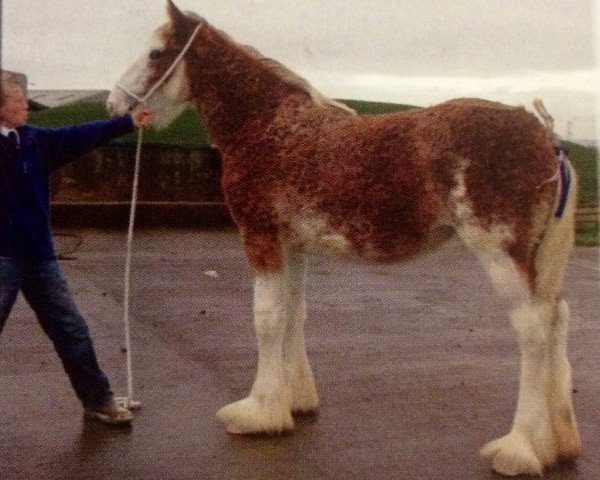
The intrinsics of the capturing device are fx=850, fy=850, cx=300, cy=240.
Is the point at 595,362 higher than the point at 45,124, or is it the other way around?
the point at 595,362

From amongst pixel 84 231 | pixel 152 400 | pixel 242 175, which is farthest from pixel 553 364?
pixel 84 231

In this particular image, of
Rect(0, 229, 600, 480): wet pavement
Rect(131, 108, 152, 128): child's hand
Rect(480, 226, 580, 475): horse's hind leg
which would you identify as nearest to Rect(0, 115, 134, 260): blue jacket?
Rect(131, 108, 152, 128): child's hand

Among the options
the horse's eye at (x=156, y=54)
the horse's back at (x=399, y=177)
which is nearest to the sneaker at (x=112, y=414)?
the horse's back at (x=399, y=177)

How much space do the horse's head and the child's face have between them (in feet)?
1.65

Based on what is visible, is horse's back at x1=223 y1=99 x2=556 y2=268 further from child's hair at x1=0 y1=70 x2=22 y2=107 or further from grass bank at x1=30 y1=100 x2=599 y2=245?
grass bank at x1=30 y1=100 x2=599 y2=245

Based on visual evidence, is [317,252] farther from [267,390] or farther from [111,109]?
[111,109]

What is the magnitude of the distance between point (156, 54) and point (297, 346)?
1783 mm

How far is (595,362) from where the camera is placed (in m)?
6.38

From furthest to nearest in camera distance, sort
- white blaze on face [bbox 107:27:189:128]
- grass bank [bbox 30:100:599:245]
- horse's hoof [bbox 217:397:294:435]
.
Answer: grass bank [bbox 30:100:599:245] → white blaze on face [bbox 107:27:189:128] → horse's hoof [bbox 217:397:294:435]

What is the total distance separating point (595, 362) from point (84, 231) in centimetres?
1107

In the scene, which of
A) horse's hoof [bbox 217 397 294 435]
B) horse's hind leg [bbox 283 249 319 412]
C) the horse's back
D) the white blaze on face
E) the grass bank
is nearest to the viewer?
the horse's back

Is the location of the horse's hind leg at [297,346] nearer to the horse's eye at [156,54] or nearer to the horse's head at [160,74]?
the horse's head at [160,74]

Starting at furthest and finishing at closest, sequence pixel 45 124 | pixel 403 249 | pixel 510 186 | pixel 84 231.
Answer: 1. pixel 45 124
2. pixel 84 231
3. pixel 403 249
4. pixel 510 186

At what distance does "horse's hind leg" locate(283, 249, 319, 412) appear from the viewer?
4746 mm
